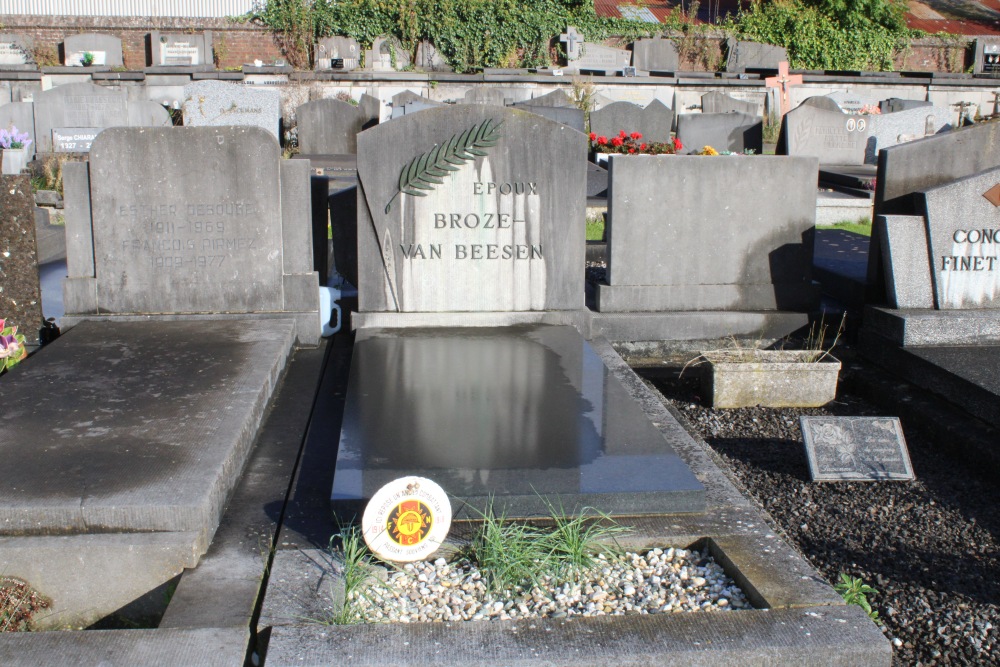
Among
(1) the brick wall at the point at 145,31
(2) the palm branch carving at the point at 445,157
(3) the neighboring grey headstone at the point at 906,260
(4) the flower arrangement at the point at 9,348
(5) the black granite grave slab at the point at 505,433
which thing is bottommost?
(5) the black granite grave slab at the point at 505,433

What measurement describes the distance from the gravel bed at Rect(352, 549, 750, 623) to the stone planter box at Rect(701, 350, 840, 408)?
2.13 m

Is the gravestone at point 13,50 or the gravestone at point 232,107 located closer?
the gravestone at point 232,107

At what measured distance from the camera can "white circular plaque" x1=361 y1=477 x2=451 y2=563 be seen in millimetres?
2428

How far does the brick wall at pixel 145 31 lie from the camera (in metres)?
24.1

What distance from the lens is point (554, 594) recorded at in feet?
7.93

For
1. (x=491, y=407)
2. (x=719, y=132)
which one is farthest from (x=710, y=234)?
(x=719, y=132)

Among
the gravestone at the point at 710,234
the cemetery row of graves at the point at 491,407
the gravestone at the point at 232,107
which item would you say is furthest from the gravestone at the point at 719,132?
the gravestone at the point at 710,234

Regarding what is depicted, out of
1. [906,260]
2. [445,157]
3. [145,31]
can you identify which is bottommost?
[906,260]

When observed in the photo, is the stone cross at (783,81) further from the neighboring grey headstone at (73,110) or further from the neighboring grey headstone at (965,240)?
the neighboring grey headstone at (965,240)

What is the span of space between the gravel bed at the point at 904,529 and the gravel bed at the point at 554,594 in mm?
574

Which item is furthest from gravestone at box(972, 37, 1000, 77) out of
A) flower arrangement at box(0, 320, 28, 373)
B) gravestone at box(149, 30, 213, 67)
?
flower arrangement at box(0, 320, 28, 373)

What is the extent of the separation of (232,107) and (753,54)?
53.2ft

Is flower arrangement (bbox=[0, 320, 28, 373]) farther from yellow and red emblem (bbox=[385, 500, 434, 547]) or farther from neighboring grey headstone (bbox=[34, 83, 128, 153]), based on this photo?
neighboring grey headstone (bbox=[34, 83, 128, 153])

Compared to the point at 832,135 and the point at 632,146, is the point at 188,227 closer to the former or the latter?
the point at 632,146
